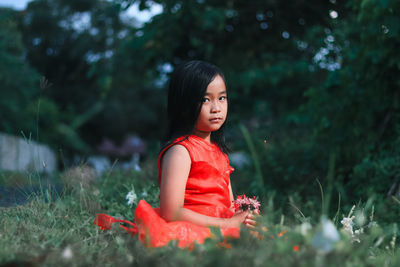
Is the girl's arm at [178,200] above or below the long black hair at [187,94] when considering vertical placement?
below

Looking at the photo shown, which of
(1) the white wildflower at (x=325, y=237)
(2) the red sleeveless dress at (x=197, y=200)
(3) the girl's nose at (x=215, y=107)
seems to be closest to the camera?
(1) the white wildflower at (x=325, y=237)

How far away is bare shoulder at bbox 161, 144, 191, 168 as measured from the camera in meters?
2.15

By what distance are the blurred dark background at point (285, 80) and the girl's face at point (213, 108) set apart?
26cm

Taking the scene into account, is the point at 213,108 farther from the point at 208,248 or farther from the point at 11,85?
the point at 11,85

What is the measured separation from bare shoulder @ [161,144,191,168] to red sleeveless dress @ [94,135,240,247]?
0.03 metres

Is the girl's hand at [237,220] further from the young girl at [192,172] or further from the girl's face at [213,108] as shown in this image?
the girl's face at [213,108]

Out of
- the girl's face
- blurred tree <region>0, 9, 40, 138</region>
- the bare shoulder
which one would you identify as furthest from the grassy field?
blurred tree <region>0, 9, 40, 138</region>

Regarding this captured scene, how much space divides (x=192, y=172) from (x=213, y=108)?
0.40 metres

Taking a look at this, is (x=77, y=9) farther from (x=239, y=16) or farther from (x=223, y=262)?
(x=223, y=262)

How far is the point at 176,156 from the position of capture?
2.16 meters

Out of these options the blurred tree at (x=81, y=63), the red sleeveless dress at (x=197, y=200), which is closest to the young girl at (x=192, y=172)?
the red sleeveless dress at (x=197, y=200)

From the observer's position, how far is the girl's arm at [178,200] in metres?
2.09

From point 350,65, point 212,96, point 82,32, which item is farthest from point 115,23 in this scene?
point 212,96

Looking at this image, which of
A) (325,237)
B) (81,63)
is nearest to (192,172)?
(325,237)
